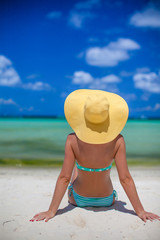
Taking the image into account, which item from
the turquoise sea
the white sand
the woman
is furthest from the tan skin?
the turquoise sea

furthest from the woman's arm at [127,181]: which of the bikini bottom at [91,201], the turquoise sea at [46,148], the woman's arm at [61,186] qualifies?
the turquoise sea at [46,148]

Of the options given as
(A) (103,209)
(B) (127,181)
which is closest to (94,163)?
(B) (127,181)

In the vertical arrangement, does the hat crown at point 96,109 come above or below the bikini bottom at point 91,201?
above

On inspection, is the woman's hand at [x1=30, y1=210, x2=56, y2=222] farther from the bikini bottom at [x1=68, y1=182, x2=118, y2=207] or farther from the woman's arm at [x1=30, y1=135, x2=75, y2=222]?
the bikini bottom at [x1=68, y1=182, x2=118, y2=207]

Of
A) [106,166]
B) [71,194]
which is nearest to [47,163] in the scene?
[71,194]

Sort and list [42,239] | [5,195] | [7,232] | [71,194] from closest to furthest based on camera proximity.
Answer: [42,239] < [7,232] < [71,194] < [5,195]

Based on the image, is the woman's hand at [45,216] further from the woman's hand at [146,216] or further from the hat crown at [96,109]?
the hat crown at [96,109]

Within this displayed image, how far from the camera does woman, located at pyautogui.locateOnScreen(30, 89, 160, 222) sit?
228 cm

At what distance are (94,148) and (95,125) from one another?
0.26 metres

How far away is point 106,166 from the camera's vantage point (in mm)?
2543

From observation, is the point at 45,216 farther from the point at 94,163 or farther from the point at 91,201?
the point at 94,163

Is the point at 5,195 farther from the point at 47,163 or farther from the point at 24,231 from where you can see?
the point at 47,163

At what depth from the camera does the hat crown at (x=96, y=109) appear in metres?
2.19

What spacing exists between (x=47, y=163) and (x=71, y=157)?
4552mm
